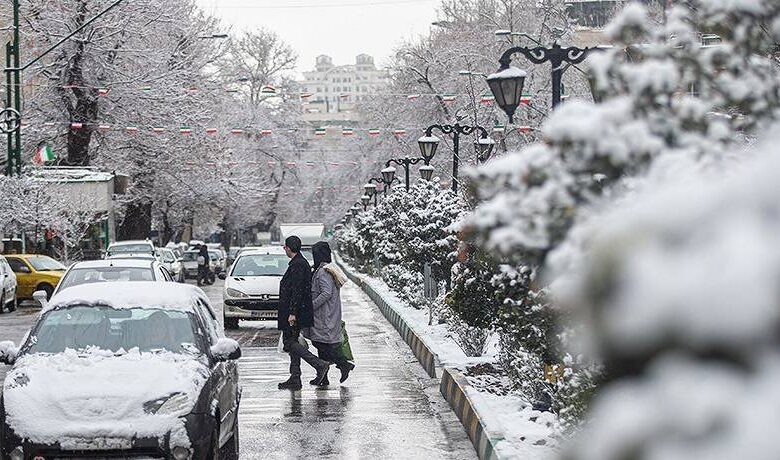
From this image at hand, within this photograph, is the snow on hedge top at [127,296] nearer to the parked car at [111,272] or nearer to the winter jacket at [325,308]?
the winter jacket at [325,308]

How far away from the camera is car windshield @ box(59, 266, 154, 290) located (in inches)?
786

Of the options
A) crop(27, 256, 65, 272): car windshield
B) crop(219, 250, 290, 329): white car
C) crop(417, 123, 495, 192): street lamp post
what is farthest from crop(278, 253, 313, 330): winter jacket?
crop(27, 256, 65, 272): car windshield

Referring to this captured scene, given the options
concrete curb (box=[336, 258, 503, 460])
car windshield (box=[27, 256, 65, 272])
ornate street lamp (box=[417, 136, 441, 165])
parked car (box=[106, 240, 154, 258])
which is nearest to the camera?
concrete curb (box=[336, 258, 503, 460])

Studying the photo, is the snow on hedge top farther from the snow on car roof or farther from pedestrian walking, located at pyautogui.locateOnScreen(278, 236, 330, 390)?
the snow on car roof

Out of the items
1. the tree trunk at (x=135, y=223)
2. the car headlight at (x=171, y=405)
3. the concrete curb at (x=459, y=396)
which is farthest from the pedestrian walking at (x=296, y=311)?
the tree trunk at (x=135, y=223)

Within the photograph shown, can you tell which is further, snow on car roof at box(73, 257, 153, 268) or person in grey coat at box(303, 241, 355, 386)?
snow on car roof at box(73, 257, 153, 268)

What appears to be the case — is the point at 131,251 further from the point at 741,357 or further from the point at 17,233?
the point at 741,357

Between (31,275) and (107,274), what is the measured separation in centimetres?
1714

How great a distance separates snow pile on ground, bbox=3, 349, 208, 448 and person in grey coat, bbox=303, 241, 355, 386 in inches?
288

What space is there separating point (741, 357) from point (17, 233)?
148 feet

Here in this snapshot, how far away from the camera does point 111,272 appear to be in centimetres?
2048

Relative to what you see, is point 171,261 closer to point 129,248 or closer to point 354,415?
point 129,248

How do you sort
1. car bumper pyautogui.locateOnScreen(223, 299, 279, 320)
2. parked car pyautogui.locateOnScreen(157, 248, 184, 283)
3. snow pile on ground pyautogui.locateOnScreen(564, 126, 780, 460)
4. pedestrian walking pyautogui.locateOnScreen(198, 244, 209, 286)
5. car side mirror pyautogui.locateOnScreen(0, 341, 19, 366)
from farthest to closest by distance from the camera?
pedestrian walking pyautogui.locateOnScreen(198, 244, 209, 286), parked car pyautogui.locateOnScreen(157, 248, 184, 283), car bumper pyautogui.locateOnScreen(223, 299, 279, 320), car side mirror pyautogui.locateOnScreen(0, 341, 19, 366), snow pile on ground pyautogui.locateOnScreen(564, 126, 780, 460)

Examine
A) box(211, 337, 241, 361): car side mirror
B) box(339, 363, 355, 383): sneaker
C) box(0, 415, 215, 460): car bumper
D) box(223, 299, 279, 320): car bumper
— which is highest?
box(211, 337, 241, 361): car side mirror
